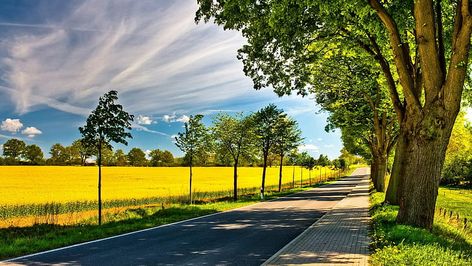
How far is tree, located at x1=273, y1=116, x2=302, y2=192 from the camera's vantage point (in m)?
43.2

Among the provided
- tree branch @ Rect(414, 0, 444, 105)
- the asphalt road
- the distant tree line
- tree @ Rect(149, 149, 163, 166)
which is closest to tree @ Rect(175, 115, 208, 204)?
the asphalt road

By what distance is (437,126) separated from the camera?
1131 centimetres

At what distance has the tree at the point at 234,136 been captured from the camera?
1484 inches

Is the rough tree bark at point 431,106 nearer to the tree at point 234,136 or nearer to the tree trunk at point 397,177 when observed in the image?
the tree trunk at point 397,177

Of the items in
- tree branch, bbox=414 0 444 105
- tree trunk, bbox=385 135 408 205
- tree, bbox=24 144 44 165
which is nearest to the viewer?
tree branch, bbox=414 0 444 105

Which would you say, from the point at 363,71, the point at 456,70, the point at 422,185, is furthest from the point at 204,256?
the point at 363,71

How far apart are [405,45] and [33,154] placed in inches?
4327

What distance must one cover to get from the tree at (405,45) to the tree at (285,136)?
25.8 meters

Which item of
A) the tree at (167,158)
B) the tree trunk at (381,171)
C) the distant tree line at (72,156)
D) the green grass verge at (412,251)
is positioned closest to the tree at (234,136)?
the tree trunk at (381,171)

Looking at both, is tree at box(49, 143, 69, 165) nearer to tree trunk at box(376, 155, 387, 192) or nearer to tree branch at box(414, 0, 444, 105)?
tree trunk at box(376, 155, 387, 192)

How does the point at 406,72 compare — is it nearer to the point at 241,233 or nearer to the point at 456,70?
the point at 456,70

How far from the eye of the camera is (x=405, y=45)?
14906 mm

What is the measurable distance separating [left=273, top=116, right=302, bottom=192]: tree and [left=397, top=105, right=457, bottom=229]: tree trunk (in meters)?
30.7

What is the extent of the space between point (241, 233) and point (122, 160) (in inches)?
4290
